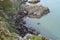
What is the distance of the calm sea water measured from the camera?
1471 inches

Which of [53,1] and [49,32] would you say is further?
[53,1]

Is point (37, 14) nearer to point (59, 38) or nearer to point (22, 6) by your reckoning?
point (22, 6)

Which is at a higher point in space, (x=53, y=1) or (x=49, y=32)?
(x=53, y=1)

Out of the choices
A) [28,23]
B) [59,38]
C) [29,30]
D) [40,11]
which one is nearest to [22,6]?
[40,11]

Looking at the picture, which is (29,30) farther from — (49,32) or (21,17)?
(21,17)

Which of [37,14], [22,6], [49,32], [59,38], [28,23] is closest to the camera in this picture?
[59,38]

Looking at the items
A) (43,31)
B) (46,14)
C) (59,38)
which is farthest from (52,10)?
(59,38)

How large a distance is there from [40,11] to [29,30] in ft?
35.9

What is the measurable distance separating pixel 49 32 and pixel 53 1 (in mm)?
18185

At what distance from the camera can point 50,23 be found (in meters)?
42.1

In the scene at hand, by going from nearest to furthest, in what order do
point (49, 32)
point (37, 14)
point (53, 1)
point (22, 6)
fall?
point (49, 32) → point (37, 14) → point (22, 6) → point (53, 1)

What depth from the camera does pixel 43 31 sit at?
38375 millimetres

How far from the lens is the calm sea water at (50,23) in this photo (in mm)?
37366

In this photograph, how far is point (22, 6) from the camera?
50.4 meters
